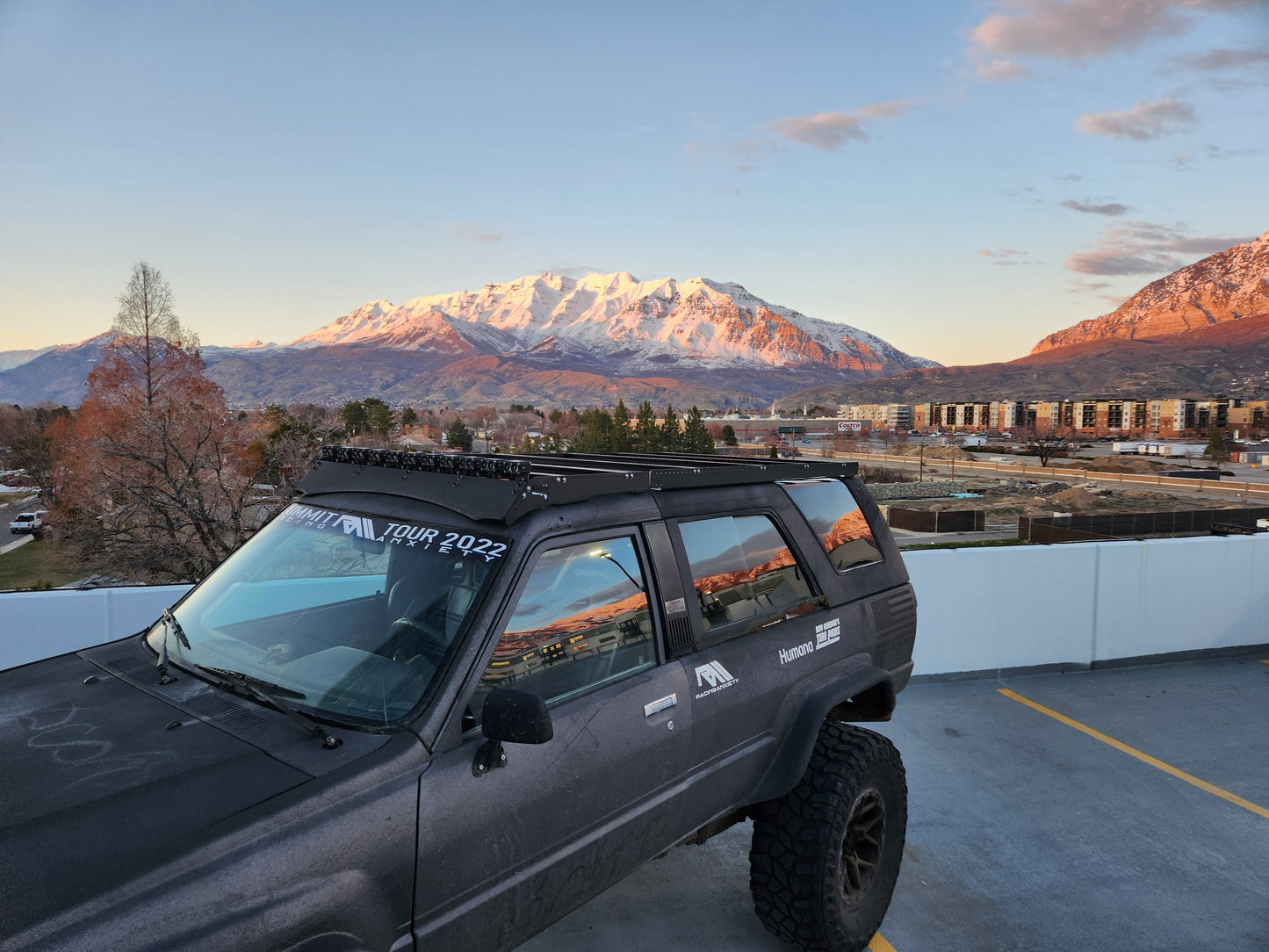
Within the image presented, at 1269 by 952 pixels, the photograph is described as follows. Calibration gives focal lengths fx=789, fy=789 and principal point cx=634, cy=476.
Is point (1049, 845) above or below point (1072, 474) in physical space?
above

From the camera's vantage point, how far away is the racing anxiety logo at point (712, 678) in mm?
2811

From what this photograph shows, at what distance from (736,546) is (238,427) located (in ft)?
165

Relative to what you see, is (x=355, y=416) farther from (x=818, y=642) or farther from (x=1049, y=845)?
(x=818, y=642)

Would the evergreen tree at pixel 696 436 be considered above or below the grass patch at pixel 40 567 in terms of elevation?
above

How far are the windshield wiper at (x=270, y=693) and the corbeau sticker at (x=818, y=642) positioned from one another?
176cm

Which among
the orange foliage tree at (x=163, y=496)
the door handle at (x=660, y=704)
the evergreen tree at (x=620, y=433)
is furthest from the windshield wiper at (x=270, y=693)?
the evergreen tree at (x=620, y=433)

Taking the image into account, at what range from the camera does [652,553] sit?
2.83 m

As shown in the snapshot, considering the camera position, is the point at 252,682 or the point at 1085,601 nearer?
the point at 252,682

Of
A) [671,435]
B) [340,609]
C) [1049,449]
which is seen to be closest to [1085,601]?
[340,609]

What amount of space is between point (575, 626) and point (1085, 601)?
6.29 meters

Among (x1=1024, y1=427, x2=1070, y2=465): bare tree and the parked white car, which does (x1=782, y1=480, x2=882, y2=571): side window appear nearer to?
the parked white car

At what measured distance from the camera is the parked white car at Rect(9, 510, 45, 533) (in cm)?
5531

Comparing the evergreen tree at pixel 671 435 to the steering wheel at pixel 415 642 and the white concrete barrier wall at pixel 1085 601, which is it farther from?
the steering wheel at pixel 415 642

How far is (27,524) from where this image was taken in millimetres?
55844
